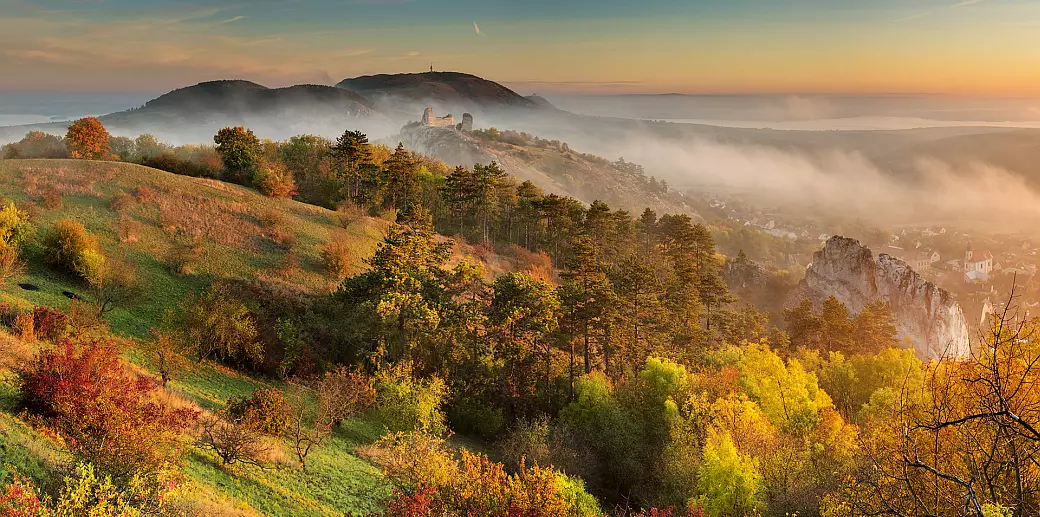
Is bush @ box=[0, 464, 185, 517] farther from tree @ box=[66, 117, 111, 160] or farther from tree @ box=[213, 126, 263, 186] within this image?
tree @ box=[66, 117, 111, 160]

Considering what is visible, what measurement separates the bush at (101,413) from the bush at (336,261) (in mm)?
35138

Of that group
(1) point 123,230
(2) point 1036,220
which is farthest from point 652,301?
(2) point 1036,220

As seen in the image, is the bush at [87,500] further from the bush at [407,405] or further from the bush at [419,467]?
the bush at [407,405]

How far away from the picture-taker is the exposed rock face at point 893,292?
8350 centimetres

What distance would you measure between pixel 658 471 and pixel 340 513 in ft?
61.8

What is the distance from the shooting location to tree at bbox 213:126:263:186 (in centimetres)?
7694

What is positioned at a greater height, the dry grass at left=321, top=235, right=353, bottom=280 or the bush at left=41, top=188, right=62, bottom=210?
the bush at left=41, top=188, right=62, bottom=210

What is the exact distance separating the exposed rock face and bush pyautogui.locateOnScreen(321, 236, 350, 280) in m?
79.3

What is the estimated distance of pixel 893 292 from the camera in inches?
3442

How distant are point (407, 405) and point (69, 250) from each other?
31.9m

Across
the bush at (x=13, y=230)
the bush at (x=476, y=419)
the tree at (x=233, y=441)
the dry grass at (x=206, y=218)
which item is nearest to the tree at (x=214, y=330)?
the tree at (x=233, y=441)

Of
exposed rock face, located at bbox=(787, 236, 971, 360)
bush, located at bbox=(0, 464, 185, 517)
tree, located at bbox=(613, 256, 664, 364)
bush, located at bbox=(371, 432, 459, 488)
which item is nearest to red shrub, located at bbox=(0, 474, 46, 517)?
bush, located at bbox=(0, 464, 185, 517)

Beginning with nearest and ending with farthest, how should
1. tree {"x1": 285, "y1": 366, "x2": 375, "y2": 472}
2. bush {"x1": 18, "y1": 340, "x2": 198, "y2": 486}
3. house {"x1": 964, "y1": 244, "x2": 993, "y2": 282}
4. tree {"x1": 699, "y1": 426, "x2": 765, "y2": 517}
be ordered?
bush {"x1": 18, "y1": 340, "x2": 198, "y2": 486} < tree {"x1": 699, "y1": 426, "x2": 765, "y2": 517} < tree {"x1": 285, "y1": 366, "x2": 375, "y2": 472} < house {"x1": 964, "y1": 244, "x2": 993, "y2": 282}

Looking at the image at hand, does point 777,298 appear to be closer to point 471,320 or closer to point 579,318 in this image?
point 579,318
